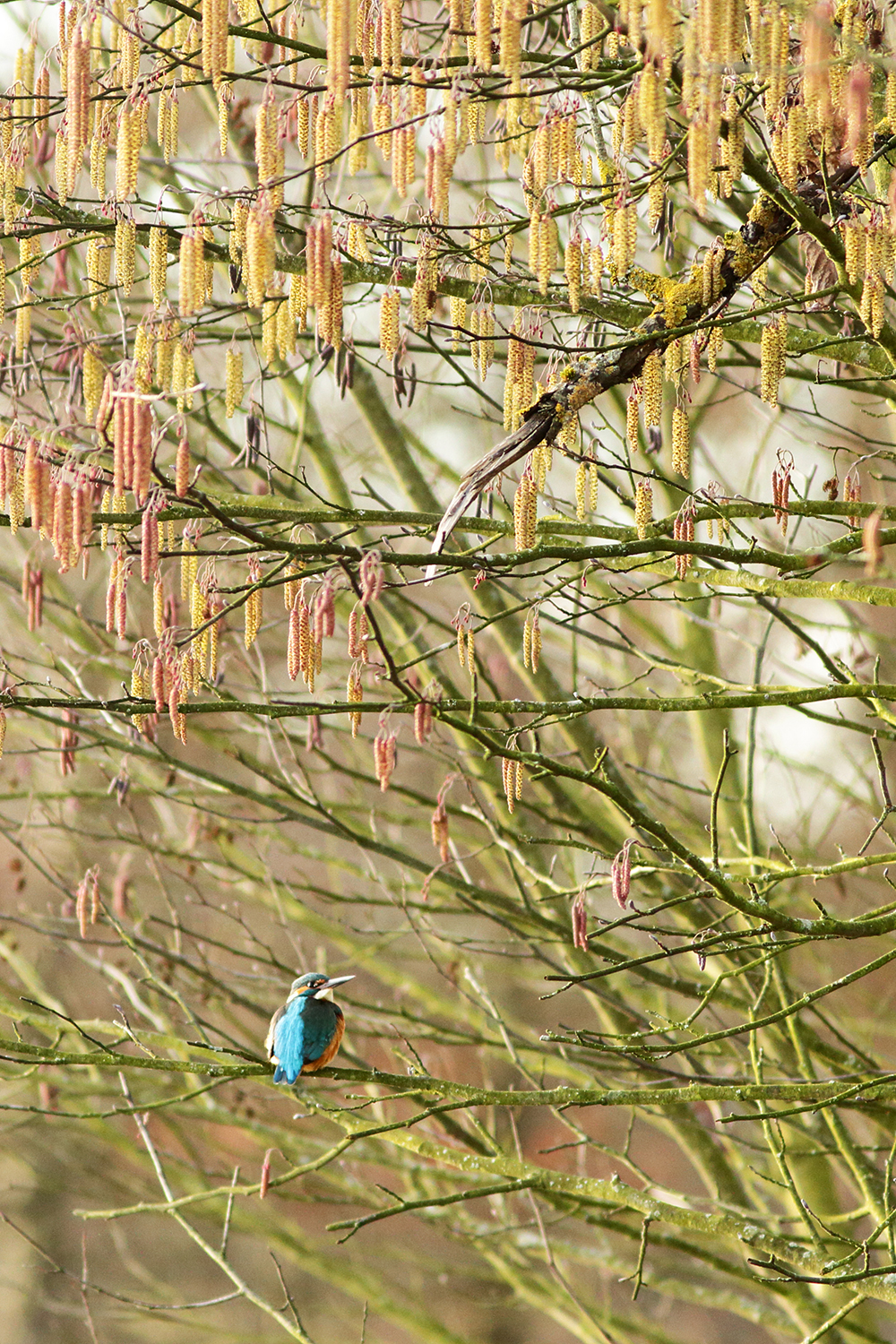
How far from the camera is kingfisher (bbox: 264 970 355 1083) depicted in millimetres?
4668

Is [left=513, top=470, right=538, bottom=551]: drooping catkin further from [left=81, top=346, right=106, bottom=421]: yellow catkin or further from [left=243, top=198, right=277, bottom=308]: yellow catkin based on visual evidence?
[left=81, top=346, right=106, bottom=421]: yellow catkin

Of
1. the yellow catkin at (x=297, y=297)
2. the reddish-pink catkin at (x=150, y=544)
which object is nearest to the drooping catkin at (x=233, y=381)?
the yellow catkin at (x=297, y=297)

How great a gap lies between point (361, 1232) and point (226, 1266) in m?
12.8

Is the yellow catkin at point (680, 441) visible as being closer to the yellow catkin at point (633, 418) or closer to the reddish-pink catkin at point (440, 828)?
the yellow catkin at point (633, 418)

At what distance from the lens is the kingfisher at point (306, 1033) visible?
4.67m

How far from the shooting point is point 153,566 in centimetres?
270

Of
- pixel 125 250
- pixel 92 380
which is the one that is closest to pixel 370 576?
pixel 92 380

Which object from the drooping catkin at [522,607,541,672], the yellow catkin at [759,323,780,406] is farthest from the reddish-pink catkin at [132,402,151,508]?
the yellow catkin at [759,323,780,406]

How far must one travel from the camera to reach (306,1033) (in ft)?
→ 15.8

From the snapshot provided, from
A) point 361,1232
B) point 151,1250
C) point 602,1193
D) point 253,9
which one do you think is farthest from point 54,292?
point 151,1250

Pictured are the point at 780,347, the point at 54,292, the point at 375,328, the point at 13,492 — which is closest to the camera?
the point at 13,492

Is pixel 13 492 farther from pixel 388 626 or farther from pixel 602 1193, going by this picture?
pixel 388 626

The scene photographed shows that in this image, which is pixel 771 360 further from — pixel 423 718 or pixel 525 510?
pixel 423 718

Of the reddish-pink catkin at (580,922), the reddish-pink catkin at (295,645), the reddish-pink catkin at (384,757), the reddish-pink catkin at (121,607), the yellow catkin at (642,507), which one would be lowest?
the reddish-pink catkin at (580,922)
